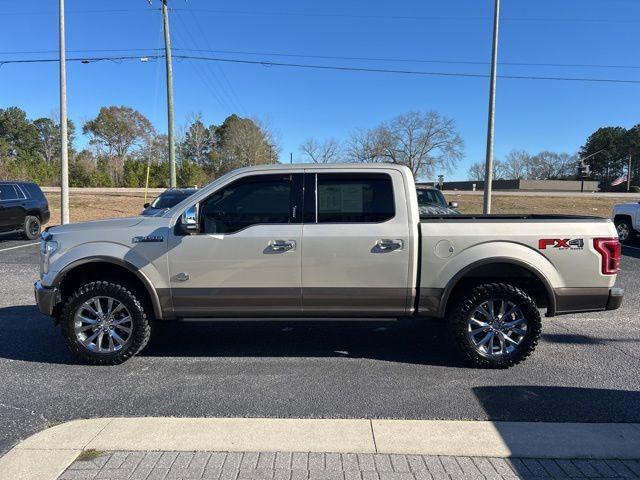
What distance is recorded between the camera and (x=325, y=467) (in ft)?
10.0

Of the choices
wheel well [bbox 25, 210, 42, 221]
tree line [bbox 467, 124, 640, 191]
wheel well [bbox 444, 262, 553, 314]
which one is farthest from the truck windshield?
tree line [bbox 467, 124, 640, 191]

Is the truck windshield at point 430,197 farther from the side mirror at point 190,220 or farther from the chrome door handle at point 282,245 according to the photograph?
the side mirror at point 190,220

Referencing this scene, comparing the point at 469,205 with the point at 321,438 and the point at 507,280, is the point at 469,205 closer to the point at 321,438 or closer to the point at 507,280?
the point at 507,280

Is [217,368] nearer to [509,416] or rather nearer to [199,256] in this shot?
[199,256]

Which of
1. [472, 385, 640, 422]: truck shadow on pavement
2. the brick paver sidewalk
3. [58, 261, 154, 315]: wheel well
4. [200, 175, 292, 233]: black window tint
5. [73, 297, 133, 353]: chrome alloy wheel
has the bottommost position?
the brick paver sidewalk

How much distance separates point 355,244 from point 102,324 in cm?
255

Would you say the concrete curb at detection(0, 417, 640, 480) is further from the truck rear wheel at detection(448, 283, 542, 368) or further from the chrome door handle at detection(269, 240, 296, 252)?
the chrome door handle at detection(269, 240, 296, 252)

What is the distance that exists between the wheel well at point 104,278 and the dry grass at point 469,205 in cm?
1890

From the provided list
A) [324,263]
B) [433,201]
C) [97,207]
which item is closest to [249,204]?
[324,263]

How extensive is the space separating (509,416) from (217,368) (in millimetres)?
2635

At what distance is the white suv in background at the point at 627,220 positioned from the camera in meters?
14.6

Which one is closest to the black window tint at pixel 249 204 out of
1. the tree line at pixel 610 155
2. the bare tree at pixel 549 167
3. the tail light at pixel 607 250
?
the tail light at pixel 607 250

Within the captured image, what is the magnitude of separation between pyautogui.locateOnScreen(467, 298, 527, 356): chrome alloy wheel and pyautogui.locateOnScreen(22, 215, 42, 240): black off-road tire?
14506 mm

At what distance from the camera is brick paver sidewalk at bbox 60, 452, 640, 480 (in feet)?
9.73
